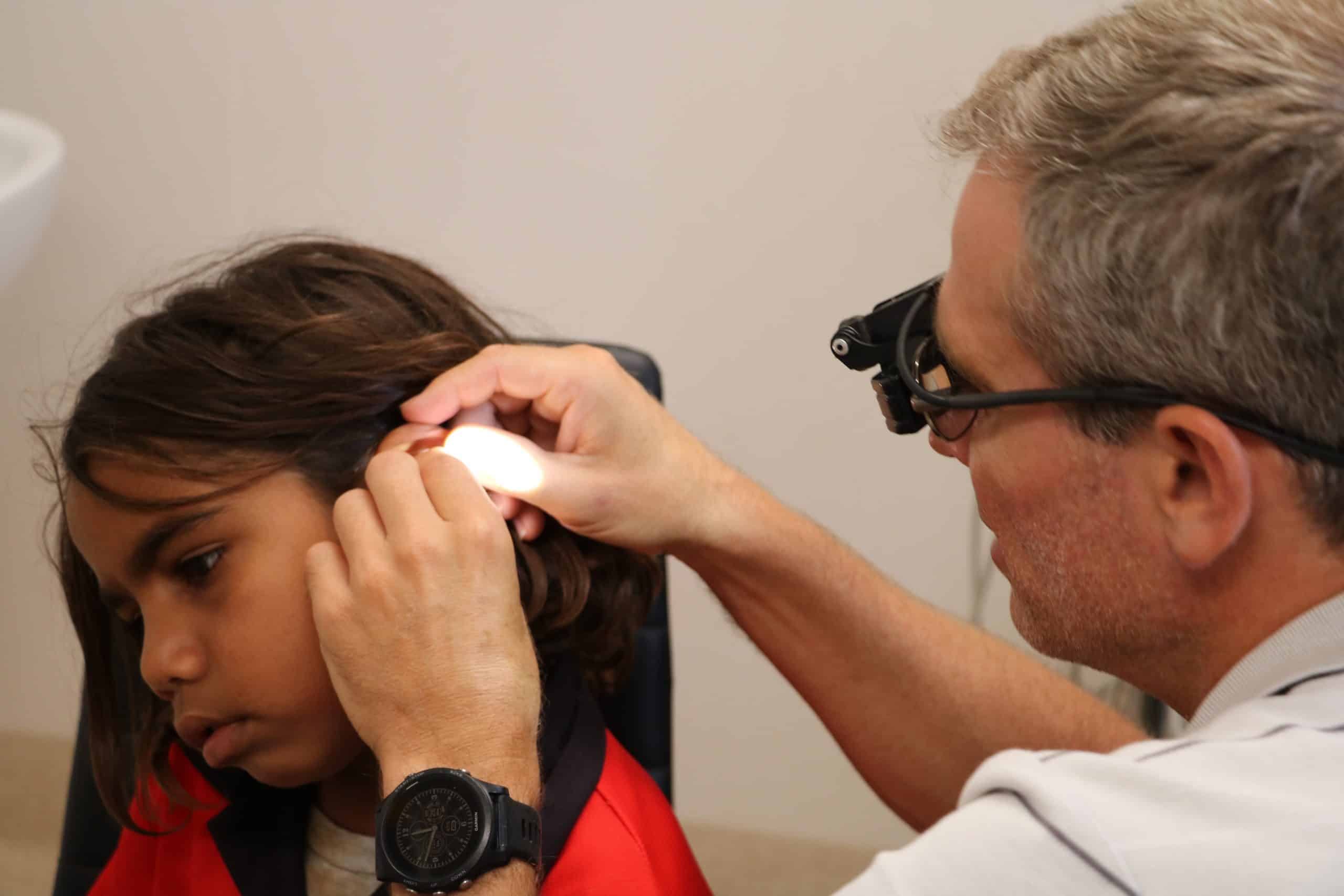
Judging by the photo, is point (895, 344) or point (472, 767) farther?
point (895, 344)

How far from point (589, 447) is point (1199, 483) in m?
0.55

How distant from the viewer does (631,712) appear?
4.58 feet

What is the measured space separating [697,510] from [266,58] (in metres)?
1.44

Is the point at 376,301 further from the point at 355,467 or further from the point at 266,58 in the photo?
the point at 266,58

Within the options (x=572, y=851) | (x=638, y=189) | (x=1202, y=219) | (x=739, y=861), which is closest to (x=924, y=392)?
(x=1202, y=219)

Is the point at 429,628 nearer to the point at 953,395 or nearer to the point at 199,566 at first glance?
the point at 199,566

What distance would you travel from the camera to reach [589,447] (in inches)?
44.7

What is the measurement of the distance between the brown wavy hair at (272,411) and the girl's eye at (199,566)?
6cm

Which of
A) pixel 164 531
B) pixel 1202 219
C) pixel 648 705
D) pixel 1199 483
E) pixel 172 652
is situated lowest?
pixel 648 705

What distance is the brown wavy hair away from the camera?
1.09 metres

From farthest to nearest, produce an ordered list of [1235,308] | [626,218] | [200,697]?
[626,218] → [200,697] → [1235,308]

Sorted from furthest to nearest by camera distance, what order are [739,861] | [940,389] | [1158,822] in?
[739,861]
[940,389]
[1158,822]

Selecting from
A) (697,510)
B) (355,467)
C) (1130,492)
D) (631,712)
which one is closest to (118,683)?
(355,467)

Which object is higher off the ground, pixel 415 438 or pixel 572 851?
pixel 415 438
